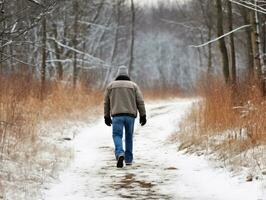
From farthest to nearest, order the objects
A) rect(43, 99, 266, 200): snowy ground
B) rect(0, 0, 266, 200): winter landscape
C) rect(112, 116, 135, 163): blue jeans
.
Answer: rect(112, 116, 135, 163): blue jeans < rect(0, 0, 266, 200): winter landscape < rect(43, 99, 266, 200): snowy ground

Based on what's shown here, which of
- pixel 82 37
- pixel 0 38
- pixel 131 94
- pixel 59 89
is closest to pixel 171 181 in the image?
pixel 131 94

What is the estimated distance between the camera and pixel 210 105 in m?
10.8

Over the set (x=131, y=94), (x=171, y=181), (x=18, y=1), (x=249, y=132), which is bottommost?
(x=171, y=181)

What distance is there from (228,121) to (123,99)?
2.23m

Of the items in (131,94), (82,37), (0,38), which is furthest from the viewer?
Answer: (82,37)

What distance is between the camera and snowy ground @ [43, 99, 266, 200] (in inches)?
239

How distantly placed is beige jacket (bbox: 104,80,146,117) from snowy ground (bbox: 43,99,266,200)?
38.3 inches

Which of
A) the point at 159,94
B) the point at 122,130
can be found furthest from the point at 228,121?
the point at 159,94

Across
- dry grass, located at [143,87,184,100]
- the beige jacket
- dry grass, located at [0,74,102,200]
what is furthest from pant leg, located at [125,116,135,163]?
dry grass, located at [143,87,184,100]

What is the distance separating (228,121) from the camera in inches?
379

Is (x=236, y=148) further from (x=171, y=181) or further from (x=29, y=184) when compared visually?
(x=29, y=184)

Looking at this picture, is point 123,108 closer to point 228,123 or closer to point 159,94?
point 228,123

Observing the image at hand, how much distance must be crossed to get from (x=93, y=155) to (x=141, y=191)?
3829 mm

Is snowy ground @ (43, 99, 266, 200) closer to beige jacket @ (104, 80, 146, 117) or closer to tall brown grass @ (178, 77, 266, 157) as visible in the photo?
tall brown grass @ (178, 77, 266, 157)
